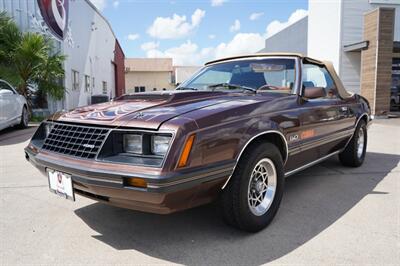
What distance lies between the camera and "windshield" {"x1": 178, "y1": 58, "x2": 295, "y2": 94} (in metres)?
3.90

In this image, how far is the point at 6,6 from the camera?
1309 cm

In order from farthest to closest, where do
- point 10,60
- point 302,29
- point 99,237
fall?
point 302,29
point 10,60
point 99,237

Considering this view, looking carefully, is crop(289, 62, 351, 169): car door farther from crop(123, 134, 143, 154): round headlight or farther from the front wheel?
crop(123, 134, 143, 154): round headlight

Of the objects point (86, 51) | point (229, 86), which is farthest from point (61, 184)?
point (86, 51)

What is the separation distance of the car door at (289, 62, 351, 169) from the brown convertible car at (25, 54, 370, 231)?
22mm

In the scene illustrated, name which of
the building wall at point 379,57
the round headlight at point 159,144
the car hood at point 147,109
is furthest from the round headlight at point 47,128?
the building wall at point 379,57

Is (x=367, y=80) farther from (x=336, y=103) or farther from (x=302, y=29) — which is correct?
(x=336, y=103)

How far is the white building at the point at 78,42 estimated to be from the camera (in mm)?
13516

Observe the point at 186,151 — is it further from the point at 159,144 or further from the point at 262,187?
the point at 262,187

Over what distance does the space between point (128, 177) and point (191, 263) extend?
774mm

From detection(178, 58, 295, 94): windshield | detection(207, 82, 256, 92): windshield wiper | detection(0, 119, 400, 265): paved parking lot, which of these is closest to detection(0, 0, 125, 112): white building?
detection(0, 119, 400, 265): paved parking lot

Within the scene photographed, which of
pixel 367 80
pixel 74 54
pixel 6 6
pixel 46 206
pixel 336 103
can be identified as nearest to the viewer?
pixel 46 206

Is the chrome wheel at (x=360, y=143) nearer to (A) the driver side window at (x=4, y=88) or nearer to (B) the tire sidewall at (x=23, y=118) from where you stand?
(A) the driver side window at (x=4, y=88)

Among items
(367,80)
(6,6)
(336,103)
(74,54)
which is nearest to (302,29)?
(367,80)
